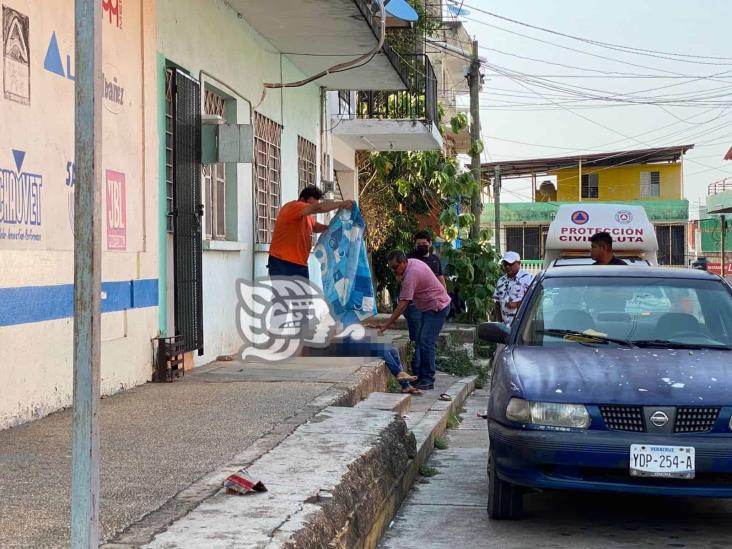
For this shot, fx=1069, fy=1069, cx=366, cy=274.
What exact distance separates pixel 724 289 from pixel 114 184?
4.44 m

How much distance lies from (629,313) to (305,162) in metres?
9.55

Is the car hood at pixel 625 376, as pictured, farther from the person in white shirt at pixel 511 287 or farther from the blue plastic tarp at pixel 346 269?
the person in white shirt at pixel 511 287

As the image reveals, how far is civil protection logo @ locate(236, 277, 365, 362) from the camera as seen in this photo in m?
11.4

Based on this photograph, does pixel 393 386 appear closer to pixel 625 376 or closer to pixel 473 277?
pixel 625 376

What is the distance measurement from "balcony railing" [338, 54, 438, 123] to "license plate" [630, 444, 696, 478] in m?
13.7

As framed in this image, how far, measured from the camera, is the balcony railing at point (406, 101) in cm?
1897

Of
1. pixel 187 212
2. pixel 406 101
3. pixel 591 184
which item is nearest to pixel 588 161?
pixel 591 184

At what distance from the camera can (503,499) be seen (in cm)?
624

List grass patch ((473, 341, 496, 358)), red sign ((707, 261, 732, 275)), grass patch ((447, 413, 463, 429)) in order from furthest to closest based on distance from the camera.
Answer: red sign ((707, 261, 732, 275)) < grass patch ((473, 341, 496, 358)) < grass patch ((447, 413, 463, 429))

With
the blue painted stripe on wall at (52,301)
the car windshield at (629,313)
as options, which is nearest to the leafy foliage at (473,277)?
the blue painted stripe on wall at (52,301)

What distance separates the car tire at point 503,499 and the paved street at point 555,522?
0.20ft

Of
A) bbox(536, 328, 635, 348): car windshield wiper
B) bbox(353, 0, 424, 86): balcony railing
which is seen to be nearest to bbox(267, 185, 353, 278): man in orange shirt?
bbox(353, 0, 424, 86): balcony railing

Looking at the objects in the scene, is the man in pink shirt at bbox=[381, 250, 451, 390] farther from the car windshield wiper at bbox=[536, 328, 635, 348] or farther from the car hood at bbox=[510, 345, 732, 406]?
the car hood at bbox=[510, 345, 732, 406]

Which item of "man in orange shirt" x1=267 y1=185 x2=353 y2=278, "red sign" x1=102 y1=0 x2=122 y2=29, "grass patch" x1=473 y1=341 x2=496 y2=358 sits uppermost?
"red sign" x1=102 y1=0 x2=122 y2=29
